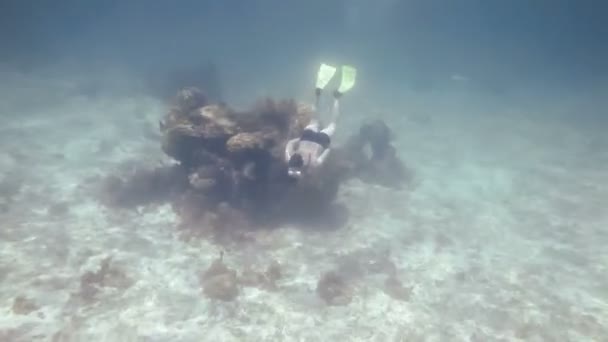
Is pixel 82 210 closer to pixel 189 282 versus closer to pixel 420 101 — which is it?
pixel 189 282

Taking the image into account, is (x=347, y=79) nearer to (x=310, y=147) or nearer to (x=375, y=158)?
(x=375, y=158)

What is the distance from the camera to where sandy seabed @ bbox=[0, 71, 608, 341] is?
9.75m

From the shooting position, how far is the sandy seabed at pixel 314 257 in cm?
975

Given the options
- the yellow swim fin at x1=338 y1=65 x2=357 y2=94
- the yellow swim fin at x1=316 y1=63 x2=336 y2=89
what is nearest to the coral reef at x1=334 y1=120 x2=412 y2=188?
the yellow swim fin at x1=338 y1=65 x2=357 y2=94

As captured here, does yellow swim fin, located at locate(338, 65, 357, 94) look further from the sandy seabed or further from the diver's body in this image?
the diver's body

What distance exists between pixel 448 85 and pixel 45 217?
49478mm

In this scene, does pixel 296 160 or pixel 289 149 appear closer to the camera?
pixel 296 160

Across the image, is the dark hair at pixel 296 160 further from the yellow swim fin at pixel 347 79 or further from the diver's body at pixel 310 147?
the yellow swim fin at pixel 347 79

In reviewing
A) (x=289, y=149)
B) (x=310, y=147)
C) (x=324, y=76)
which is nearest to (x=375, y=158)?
(x=324, y=76)

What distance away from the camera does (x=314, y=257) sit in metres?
12.7

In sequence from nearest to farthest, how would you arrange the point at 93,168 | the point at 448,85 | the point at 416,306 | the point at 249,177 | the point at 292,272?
the point at 416,306 < the point at 292,272 < the point at 249,177 < the point at 93,168 < the point at 448,85

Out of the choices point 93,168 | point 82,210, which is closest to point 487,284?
point 82,210

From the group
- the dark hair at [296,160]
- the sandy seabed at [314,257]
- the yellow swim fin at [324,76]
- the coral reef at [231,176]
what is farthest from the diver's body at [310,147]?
the yellow swim fin at [324,76]

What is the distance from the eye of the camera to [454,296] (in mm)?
11453
